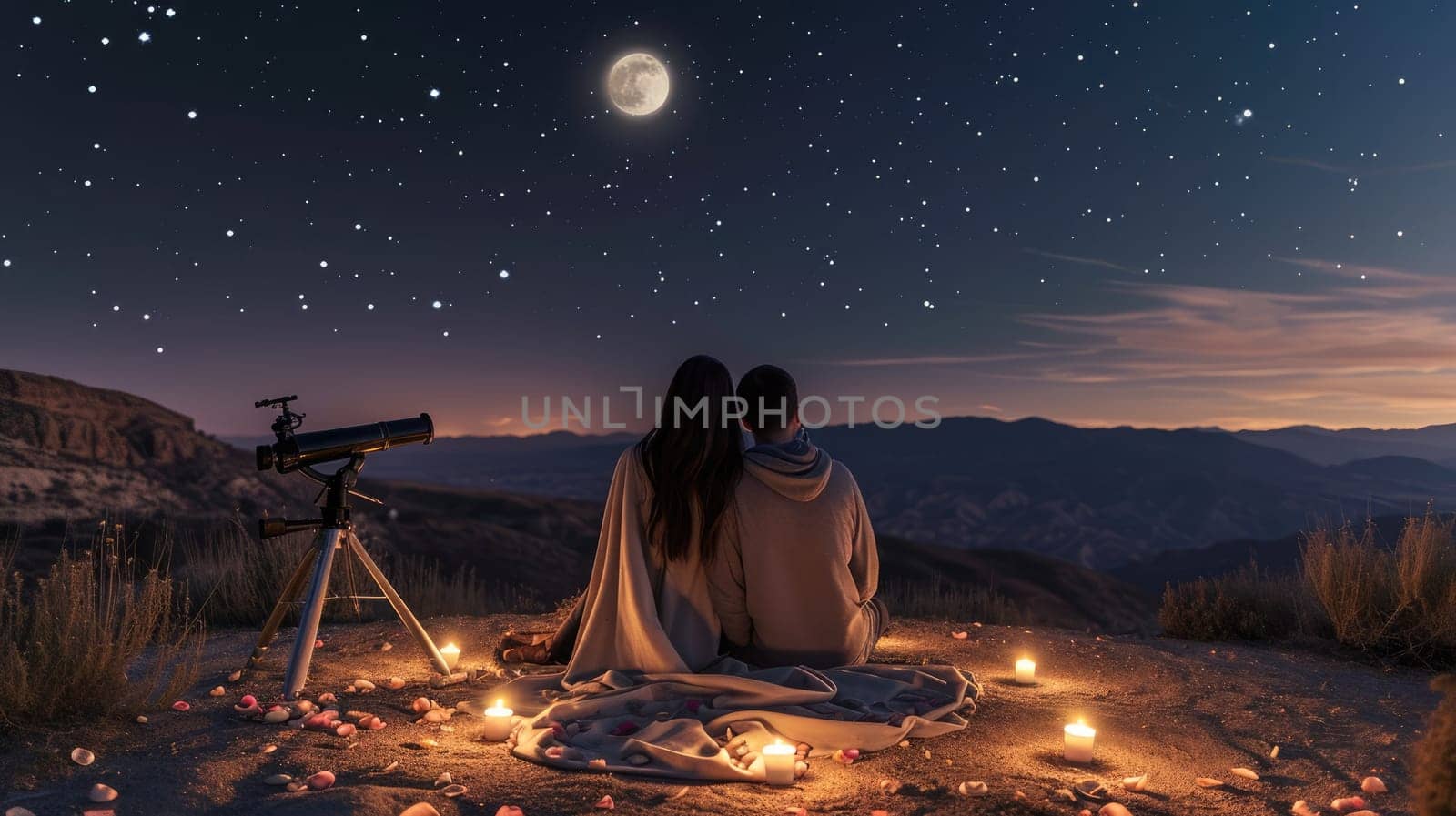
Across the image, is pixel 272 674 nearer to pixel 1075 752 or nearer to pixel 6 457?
pixel 1075 752

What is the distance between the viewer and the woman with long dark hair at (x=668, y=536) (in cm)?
470

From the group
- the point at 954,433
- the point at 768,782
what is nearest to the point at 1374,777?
the point at 768,782

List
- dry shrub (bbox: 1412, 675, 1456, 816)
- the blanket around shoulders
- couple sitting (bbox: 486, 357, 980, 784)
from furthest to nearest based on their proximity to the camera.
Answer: couple sitting (bbox: 486, 357, 980, 784) → the blanket around shoulders → dry shrub (bbox: 1412, 675, 1456, 816)

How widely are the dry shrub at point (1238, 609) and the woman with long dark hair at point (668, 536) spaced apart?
16.0ft

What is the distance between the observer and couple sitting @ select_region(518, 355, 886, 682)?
473 cm

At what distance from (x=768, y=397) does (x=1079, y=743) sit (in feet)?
7.12

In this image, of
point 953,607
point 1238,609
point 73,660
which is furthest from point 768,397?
point 1238,609

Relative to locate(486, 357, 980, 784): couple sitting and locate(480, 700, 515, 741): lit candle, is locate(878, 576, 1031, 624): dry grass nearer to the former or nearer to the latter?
locate(486, 357, 980, 784): couple sitting

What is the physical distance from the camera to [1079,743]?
3994 mm

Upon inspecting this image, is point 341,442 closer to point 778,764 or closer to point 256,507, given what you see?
point 778,764

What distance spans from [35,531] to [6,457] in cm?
504

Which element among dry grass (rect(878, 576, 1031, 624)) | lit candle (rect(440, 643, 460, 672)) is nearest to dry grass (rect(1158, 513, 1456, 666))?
dry grass (rect(878, 576, 1031, 624))

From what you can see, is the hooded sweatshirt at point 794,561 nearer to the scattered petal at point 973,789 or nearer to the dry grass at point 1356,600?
the scattered petal at point 973,789

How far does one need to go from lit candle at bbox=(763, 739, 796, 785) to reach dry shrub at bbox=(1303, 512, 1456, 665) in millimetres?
5512
